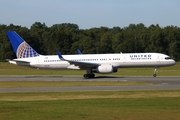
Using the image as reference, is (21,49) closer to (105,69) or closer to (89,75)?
(89,75)

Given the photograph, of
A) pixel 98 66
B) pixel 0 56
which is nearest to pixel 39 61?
pixel 98 66

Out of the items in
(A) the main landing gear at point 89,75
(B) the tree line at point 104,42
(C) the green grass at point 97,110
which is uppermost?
(B) the tree line at point 104,42

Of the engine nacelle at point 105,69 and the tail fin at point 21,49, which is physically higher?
the tail fin at point 21,49

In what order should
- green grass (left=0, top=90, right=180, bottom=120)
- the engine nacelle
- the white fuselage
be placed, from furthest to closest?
the white fuselage, the engine nacelle, green grass (left=0, top=90, right=180, bottom=120)

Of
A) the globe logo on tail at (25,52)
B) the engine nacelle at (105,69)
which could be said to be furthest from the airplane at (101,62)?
the globe logo on tail at (25,52)

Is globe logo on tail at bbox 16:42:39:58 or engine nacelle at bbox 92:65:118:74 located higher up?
globe logo on tail at bbox 16:42:39:58

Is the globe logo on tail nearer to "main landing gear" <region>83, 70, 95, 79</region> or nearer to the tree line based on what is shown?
"main landing gear" <region>83, 70, 95, 79</region>

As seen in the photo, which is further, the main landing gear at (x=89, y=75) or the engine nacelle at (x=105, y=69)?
the main landing gear at (x=89, y=75)

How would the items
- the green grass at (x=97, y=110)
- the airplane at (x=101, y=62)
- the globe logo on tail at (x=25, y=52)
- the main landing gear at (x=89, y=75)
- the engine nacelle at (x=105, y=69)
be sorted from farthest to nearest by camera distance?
the globe logo on tail at (x=25, y=52) < the main landing gear at (x=89, y=75) < the airplane at (x=101, y=62) < the engine nacelle at (x=105, y=69) < the green grass at (x=97, y=110)

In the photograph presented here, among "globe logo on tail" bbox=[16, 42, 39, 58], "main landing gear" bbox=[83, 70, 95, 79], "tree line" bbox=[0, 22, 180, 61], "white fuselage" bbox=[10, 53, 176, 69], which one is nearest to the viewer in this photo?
"main landing gear" bbox=[83, 70, 95, 79]

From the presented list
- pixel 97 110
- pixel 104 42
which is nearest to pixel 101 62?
pixel 97 110

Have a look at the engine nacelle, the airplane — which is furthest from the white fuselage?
the engine nacelle

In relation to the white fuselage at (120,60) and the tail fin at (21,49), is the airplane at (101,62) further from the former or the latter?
the tail fin at (21,49)

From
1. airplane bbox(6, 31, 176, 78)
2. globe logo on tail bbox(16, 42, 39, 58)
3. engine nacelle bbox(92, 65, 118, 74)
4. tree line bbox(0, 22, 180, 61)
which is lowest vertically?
engine nacelle bbox(92, 65, 118, 74)
